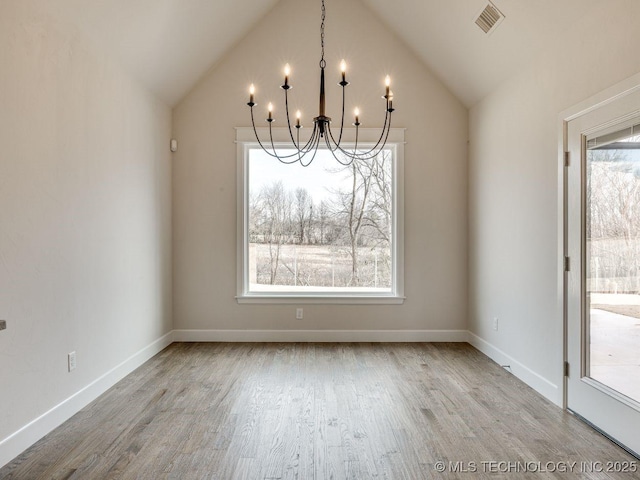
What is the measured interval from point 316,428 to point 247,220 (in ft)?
8.95

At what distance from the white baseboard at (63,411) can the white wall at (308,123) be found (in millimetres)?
1097

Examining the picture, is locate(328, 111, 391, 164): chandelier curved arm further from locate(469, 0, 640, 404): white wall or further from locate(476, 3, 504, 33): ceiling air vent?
locate(476, 3, 504, 33): ceiling air vent

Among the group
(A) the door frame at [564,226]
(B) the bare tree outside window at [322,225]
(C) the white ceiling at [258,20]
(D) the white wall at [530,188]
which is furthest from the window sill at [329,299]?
(C) the white ceiling at [258,20]

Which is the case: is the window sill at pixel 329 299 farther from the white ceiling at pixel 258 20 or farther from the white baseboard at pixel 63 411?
the white ceiling at pixel 258 20

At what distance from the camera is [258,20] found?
4703 mm

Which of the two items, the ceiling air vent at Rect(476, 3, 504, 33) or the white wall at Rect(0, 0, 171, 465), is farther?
the ceiling air vent at Rect(476, 3, 504, 33)

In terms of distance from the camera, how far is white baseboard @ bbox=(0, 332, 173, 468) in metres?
2.29

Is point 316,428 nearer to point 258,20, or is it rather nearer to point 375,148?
point 375,148

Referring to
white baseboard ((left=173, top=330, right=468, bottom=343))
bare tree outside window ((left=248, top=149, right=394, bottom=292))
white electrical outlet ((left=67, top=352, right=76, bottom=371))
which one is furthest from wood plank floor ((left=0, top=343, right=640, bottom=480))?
bare tree outside window ((left=248, top=149, right=394, bottom=292))

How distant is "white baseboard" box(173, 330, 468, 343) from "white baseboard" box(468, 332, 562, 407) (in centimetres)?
34

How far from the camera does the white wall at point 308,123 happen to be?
4.78 meters

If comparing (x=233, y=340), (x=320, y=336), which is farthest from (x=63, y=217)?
(x=320, y=336)

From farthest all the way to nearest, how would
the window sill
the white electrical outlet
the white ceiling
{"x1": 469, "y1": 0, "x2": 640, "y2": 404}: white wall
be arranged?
the window sill, the white ceiling, the white electrical outlet, {"x1": 469, "y1": 0, "x2": 640, "y2": 404}: white wall

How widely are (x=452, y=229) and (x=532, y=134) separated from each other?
5.20ft
